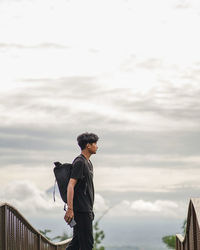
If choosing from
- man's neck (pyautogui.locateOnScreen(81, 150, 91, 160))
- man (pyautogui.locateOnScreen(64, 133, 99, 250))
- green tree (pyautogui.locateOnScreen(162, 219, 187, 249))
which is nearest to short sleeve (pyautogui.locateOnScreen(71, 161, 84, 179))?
man (pyautogui.locateOnScreen(64, 133, 99, 250))

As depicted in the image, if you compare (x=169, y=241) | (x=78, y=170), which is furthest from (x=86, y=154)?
(x=169, y=241)

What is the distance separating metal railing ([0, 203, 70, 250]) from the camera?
8445mm

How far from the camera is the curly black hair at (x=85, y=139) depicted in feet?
25.0

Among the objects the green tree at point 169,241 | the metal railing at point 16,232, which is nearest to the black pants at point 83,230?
the metal railing at point 16,232

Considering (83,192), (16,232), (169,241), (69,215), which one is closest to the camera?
(69,215)

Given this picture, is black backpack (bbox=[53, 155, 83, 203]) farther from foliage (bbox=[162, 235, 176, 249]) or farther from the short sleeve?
foliage (bbox=[162, 235, 176, 249])

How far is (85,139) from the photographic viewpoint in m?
7.62

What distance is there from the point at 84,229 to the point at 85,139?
94 cm

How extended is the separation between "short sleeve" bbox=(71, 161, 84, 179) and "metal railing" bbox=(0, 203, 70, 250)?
3.92ft

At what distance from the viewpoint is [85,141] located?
25.0 feet

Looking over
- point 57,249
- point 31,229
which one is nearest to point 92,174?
point 31,229

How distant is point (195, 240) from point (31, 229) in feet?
9.81

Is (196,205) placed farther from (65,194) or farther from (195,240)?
(65,194)

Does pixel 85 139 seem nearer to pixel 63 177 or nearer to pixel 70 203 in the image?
pixel 63 177
